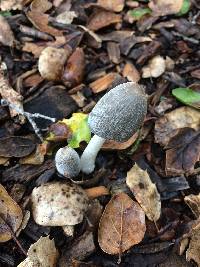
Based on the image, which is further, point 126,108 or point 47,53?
point 47,53

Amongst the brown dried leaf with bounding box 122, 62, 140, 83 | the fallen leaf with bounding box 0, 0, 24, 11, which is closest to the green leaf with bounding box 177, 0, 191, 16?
the brown dried leaf with bounding box 122, 62, 140, 83

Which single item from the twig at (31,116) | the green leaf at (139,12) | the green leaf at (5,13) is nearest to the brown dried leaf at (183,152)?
the twig at (31,116)

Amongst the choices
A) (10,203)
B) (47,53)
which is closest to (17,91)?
(47,53)

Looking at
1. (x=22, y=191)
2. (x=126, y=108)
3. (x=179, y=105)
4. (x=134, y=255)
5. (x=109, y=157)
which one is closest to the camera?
(x=126, y=108)

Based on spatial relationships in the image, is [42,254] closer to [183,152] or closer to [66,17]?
[183,152]

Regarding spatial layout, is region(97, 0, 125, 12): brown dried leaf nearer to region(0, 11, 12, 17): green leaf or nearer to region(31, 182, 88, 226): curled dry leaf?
region(0, 11, 12, 17): green leaf

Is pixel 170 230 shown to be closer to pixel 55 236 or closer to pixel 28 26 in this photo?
pixel 55 236

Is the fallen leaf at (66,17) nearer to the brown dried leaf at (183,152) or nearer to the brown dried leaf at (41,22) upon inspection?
the brown dried leaf at (41,22)
